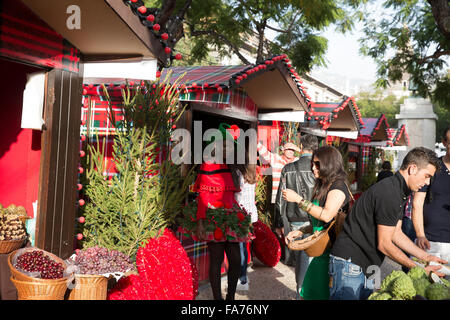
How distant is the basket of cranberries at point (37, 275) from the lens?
291 centimetres

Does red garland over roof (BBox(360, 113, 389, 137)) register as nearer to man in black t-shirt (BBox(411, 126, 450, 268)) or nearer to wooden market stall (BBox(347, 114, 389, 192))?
wooden market stall (BBox(347, 114, 389, 192))

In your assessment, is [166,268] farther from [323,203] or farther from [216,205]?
[323,203]

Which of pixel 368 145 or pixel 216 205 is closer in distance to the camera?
pixel 216 205

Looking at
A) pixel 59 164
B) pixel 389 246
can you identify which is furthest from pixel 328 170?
pixel 59 164

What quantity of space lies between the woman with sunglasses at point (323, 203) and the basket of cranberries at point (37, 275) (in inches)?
71.2

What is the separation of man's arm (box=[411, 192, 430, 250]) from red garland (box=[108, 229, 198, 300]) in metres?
2.36

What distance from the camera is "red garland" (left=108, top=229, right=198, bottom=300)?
4071 mm

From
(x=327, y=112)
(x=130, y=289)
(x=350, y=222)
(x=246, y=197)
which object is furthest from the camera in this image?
(x=327, y=112)

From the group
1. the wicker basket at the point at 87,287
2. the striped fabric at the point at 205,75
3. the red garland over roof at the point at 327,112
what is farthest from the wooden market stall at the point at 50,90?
the red garland over roof at the point at 327,112

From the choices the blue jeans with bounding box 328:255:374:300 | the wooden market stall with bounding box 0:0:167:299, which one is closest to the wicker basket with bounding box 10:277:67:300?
the wooden market stall with bounding box 0:0:167:299

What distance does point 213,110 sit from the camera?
584cm

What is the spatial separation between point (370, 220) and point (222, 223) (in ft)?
6.24

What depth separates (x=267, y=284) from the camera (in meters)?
6.03
